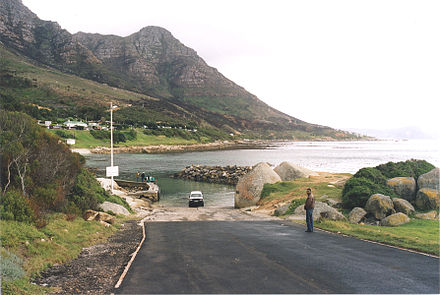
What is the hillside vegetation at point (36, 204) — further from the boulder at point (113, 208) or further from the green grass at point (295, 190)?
the green grass at point (295, 190)

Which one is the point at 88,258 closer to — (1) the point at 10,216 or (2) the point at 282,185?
(1) the point at 10,216

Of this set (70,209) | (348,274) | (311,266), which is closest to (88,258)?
(70,209)

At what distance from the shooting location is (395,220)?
17.2 meters

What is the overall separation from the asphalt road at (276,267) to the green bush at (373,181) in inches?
286

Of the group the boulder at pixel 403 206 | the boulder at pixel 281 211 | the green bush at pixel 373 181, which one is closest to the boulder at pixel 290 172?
the green bush at pixel 373 181

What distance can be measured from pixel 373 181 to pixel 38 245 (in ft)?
69.6

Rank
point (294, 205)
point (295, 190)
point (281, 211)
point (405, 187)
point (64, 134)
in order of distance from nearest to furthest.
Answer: point (405, 187), point (294, 205), point (281, 211), point (295, 190), point (64, 134)

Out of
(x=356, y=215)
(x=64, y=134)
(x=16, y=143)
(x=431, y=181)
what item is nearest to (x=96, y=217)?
(x=16, y=143)

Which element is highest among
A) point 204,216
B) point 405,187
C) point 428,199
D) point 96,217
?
point 405,187

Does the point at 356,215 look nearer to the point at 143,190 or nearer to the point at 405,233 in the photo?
the point at 405,233

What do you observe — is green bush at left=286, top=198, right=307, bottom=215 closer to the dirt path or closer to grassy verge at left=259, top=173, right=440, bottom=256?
grassy verge at left=259, top=173, right=440, bottom=256

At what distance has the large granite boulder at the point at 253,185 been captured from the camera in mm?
31777

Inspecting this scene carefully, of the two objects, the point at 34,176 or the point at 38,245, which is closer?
the point at 38,245

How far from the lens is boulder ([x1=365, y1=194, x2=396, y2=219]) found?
727 inches
